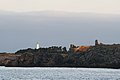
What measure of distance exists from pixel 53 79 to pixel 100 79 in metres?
8.95

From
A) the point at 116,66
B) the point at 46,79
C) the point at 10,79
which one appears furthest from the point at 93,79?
the point at 116,66

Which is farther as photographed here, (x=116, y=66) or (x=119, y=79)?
(x=116, y=66)

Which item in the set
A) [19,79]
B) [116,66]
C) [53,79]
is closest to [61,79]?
[53,79]

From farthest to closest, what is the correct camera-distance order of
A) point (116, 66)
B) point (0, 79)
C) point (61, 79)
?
point (116, 66) → point (61, 79) → point (0, 79)

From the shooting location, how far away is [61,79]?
10662cm

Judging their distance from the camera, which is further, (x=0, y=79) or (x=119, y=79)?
(x=119, y=79)

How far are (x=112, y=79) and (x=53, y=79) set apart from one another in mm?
11263

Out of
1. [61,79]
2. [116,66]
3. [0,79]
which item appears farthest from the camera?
[116,66]

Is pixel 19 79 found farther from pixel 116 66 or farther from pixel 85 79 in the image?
pixel 116 66

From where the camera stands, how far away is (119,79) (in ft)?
356

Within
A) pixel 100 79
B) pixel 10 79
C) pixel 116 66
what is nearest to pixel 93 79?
pixel 100 79

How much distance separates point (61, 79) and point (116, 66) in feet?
310

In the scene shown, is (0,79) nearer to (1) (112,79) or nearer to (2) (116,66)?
(1) (112,79)

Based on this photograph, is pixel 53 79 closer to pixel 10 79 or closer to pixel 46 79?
pixel 46 79
